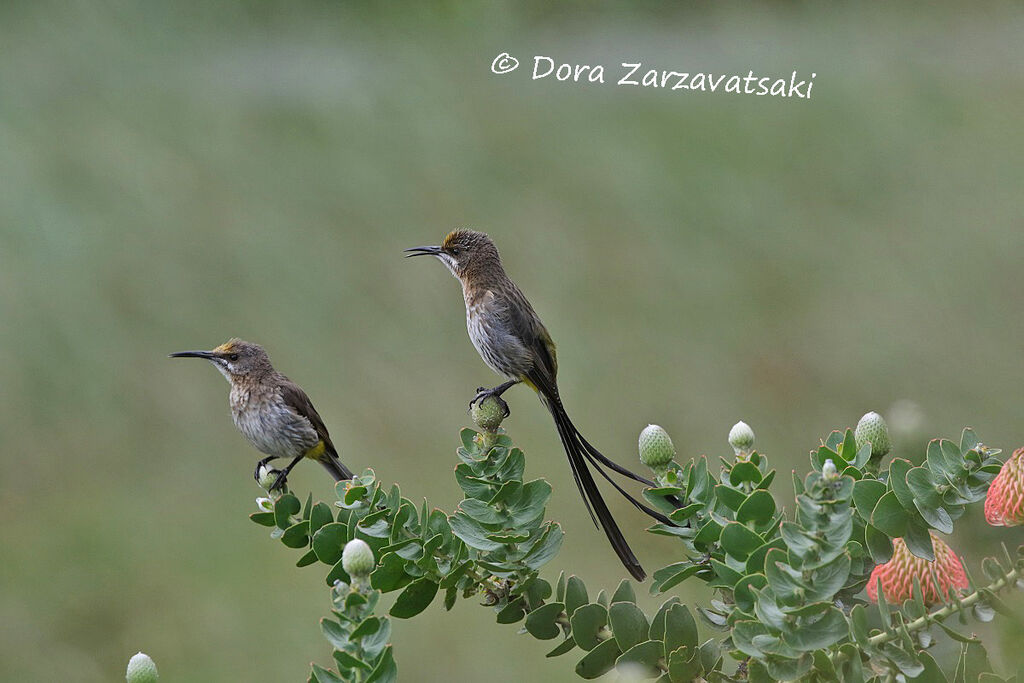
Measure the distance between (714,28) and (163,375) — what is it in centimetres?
124

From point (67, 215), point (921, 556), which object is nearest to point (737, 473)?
point (921, 556)

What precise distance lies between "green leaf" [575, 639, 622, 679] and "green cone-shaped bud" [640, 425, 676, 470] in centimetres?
10

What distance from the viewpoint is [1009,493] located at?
515 millimetres

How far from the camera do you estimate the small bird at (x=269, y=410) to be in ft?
3.05

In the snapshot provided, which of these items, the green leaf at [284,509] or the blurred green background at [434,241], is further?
the blurred green background at [434,241]

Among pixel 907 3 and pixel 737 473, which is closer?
pixel 737 473

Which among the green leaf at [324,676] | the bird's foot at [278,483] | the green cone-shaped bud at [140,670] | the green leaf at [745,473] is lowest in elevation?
the green leaf at [324,676]

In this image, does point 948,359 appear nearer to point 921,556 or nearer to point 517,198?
point 517,198

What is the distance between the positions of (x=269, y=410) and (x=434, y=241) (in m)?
1.14

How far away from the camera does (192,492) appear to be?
1.99 m

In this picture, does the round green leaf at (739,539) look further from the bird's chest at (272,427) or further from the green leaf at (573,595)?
the bird's chest at (272,427)

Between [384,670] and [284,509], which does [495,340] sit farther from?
[384,670]

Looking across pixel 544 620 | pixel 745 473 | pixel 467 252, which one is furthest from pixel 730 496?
pixel 467 252

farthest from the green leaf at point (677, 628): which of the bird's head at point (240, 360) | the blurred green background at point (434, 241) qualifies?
the blurred green background at point (434, 241)
